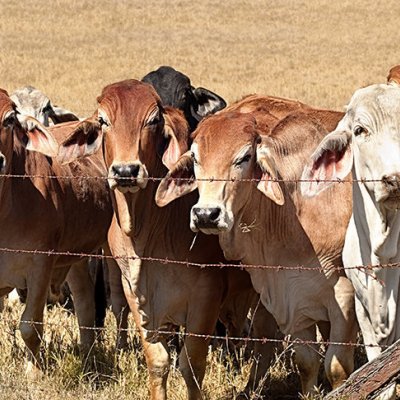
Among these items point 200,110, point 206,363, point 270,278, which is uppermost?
point 200,110

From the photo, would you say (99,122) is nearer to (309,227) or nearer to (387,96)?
(309,227)

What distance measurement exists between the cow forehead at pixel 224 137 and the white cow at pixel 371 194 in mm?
519

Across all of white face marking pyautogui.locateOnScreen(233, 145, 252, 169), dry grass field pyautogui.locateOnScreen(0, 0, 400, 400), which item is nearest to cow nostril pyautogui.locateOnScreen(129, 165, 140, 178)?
white face marking pyautogui.locateOnScreen(233, 145, 252, 169)

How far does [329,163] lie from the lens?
637 cm

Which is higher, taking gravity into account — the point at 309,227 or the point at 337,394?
the point at 309,227

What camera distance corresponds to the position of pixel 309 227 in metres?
7.12

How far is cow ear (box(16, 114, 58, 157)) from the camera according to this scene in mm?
7734

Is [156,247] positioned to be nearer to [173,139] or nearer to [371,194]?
[173,139]

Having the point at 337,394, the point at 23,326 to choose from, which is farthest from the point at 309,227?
the point at 23,326

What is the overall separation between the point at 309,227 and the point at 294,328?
0.67 m

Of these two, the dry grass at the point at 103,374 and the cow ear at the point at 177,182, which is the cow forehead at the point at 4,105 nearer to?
the cow ear at the point at 177,182

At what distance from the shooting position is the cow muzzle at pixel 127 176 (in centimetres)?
679

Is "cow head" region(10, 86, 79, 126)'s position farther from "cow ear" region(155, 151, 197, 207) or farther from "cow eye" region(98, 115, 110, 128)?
"cow ear" region(155, 151, 197, 207)

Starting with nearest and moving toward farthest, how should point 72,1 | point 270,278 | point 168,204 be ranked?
point 270,278 < point 168,204 < point 72,1
